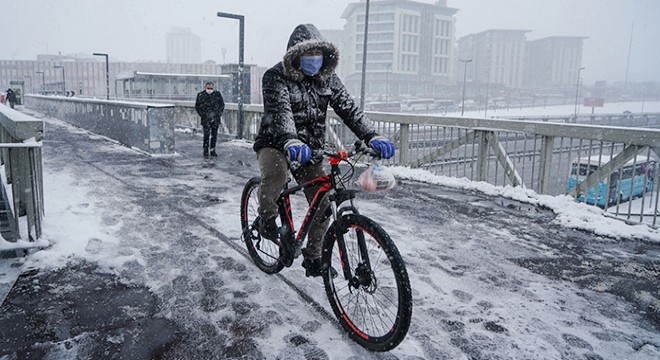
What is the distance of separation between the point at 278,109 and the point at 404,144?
7339mm

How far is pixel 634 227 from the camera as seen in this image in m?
5.94

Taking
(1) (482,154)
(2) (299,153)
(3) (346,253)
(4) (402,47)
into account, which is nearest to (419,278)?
(3) (346,253)

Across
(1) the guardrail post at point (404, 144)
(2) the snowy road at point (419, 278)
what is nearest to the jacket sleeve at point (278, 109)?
(2) the snowy road at point (419, 278)

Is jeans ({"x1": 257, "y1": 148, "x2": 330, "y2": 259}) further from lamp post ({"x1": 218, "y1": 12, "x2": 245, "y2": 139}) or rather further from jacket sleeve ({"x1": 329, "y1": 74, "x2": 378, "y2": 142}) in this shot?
lamp post ({"x1": 218, "y1": 12, "x2": 245, "y2": 139})

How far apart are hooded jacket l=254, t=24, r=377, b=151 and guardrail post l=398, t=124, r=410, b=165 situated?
6.71 meters

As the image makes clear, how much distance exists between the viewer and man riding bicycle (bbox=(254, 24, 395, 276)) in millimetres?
3358

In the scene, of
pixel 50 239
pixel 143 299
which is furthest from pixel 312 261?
pixel 50 239

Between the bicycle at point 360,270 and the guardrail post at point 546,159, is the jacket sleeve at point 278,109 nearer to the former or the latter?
the bicycle at point 360,270

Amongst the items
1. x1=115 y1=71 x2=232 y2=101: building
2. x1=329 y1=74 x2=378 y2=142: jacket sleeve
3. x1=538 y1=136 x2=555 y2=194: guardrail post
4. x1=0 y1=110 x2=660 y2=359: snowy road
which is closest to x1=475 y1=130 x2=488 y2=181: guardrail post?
x1=0 y1=110 x2=660 y2=359: snowy road

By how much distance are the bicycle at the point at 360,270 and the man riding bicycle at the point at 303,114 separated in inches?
6.3

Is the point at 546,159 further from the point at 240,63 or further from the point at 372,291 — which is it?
the point at 240,63

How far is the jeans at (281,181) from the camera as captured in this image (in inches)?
144

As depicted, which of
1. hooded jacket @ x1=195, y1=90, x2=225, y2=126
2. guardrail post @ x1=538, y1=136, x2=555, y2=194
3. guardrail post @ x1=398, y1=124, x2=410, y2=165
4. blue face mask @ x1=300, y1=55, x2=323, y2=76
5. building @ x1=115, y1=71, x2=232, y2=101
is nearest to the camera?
blue face mask @ x1=300, y1=55, x2=323, y2=76

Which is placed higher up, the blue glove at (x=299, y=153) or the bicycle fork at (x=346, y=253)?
the blue glove at (x=299, y=153)
